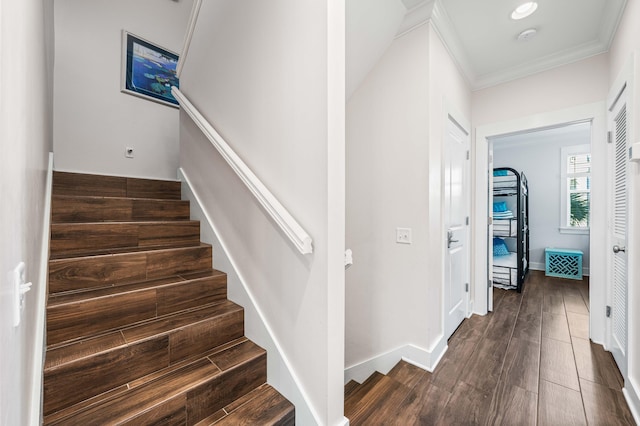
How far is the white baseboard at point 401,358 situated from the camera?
192 centimetres

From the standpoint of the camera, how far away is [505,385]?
5.59 ft

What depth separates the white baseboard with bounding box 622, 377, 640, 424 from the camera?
4.65ft

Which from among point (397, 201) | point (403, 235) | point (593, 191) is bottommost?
point (403, 235)

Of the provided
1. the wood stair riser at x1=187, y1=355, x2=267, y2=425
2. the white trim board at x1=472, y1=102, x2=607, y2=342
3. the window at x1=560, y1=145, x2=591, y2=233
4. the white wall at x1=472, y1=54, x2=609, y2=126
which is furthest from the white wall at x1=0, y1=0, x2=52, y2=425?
the window at x1=560, y1=145, x2=591, y2=233

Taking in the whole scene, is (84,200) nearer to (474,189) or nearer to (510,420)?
(510,420)

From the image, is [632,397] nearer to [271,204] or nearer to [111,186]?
[271,204]

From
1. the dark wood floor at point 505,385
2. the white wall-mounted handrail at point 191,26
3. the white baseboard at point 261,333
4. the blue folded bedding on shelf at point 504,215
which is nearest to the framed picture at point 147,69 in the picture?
the white wall-mounted handrail at point 191,26

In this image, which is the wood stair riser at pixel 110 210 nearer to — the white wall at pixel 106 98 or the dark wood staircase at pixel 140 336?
the dark wood staircase at pixel 140 336

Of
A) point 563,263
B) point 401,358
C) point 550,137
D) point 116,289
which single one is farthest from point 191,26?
point 563,263

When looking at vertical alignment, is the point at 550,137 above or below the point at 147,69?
below

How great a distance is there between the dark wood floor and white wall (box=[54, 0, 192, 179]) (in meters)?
3.25

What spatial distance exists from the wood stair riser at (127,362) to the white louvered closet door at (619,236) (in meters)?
2.51

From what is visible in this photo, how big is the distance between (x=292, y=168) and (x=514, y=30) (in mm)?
2299

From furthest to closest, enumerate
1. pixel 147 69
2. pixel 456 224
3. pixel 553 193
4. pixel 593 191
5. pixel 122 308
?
pixel 553 193 → pixel 147 69 → pixel 456 224 → pixel 593 191 → pixel 122 308
